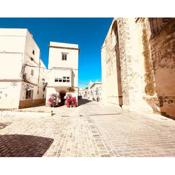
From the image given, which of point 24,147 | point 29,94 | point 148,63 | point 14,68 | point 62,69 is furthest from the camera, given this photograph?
point 62,69

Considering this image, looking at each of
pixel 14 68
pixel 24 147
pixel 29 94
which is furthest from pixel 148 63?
pixel 29 94

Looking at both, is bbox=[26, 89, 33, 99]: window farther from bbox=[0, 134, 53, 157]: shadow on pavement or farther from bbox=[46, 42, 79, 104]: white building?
bbox=[0, 134, 53, 157]: shadow on pavement

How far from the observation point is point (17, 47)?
44.1 ft

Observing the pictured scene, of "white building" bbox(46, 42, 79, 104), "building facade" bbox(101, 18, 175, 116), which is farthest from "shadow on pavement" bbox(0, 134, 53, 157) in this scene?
"white building" bbox(46, 42, 79, 104)

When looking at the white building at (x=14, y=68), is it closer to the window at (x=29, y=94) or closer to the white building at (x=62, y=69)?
the window at (x=29, y=94)

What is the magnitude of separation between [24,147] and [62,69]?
46.1 feet

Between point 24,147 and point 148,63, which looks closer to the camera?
point 24,147

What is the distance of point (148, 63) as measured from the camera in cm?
990

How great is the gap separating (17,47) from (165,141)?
15.0 metres

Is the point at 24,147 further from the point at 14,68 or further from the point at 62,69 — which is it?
the point at 62,69

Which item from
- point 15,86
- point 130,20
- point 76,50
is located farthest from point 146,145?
point 76,50

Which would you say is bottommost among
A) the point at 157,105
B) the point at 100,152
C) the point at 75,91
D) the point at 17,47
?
the point at 100,152
